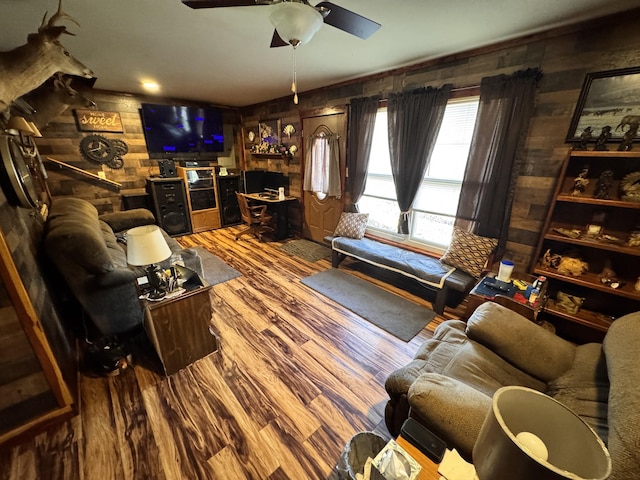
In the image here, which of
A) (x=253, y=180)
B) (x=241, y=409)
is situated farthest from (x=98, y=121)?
(x=241, y=409)

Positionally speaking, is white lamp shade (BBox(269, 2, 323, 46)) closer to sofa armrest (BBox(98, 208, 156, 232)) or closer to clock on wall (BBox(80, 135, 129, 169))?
sofa armrest (BBox(98, 208, 156, 232))

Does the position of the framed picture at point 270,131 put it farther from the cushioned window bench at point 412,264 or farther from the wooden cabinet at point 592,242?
the wooden cabinet at point 592,242

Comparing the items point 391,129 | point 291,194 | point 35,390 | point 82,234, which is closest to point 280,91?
point 291,194

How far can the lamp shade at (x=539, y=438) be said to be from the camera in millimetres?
484

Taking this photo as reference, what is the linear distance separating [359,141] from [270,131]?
2231 millimetres

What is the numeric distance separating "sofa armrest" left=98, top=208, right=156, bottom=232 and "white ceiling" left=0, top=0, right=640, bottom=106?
177 centimetres

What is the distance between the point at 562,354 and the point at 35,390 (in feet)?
9.49

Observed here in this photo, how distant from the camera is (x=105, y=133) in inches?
162

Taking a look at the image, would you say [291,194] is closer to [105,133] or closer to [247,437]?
[105,133]

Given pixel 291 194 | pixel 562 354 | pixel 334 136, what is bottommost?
pixel 562 354

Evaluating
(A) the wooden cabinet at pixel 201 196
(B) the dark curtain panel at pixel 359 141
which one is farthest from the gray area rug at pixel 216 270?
(B) the dark curtain panel at pixel 359 141

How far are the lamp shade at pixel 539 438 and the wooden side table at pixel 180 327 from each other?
1729 mm

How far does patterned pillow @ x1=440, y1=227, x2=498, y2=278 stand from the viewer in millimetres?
2387

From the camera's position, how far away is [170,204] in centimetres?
450
